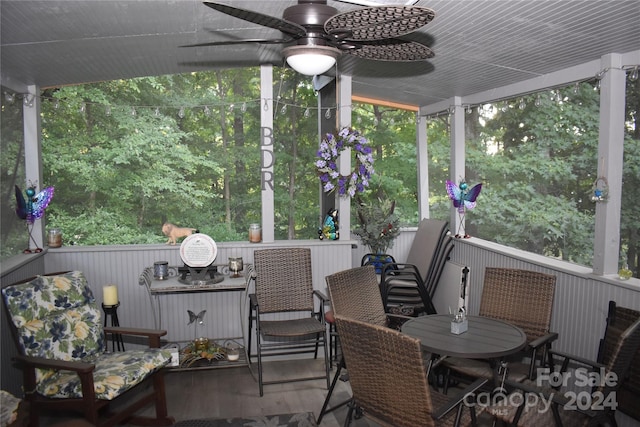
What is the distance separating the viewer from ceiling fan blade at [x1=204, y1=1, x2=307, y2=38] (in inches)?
77.9

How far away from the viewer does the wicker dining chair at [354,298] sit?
325cm

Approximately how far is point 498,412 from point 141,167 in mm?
7001

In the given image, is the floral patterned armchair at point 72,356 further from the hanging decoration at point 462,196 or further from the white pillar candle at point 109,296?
the hanging decoration at point 462,196

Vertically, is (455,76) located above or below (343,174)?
above

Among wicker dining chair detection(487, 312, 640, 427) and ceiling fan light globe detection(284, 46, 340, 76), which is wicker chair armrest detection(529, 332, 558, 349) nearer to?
wicker dining chair detection(487, 312, 640, 427)

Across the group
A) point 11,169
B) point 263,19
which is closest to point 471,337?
point 263,19

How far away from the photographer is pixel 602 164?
3.51m

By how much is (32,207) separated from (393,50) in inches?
131

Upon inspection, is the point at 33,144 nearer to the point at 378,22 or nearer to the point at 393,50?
the point at 393,50

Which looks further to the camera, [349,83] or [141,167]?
[141,167]

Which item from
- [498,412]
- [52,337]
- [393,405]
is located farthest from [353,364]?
[52,337]

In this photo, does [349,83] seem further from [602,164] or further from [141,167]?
[141,167]

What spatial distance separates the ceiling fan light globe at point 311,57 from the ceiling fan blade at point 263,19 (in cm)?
7

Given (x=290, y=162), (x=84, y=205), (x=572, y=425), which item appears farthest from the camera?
(x=290, y=162)
